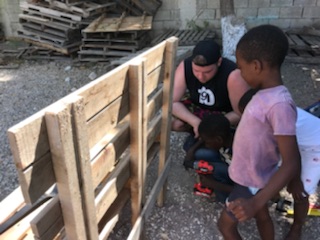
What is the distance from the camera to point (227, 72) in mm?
2492

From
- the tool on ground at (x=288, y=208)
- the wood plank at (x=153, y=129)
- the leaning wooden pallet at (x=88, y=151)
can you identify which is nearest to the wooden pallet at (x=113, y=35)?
the wood plank at (x=153, y=129)

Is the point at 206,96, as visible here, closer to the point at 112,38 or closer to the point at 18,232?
the point at 18,232

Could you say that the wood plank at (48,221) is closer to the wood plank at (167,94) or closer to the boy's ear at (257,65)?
the boy's ear at (257,65)

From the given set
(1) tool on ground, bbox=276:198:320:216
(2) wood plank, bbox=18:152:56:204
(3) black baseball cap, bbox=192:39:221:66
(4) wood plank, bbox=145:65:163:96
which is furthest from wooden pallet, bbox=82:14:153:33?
(2) wood plank, bbox=18:152:56:204

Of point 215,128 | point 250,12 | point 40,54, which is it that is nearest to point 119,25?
point 40,54

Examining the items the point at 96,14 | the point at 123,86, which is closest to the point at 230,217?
the point at 123,86

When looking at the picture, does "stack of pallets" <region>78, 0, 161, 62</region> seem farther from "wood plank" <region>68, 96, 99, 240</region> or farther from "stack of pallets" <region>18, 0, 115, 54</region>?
"wood plank" <region>68, 96, 99, 240</region>

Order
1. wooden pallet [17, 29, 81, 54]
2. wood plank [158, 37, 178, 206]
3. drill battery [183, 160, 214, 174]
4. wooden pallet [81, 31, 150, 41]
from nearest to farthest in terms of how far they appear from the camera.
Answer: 1. wood plank [158, 37, 178, 206]
2. drill battery [183, 160, 214, 174]
3. wooden pallet [81, 31, 150, 41]
4. wooden pallet [17, 29, 81, 54]

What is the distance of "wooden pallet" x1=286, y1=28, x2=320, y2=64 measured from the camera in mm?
5227

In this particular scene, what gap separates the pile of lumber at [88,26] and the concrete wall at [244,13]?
354 millimetres

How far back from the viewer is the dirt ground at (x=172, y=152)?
2213 millimetres

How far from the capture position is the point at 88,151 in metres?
1.03

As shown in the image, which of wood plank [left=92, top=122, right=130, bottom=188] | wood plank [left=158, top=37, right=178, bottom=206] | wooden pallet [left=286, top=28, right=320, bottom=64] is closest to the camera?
wood plank [left=92, top=122, right=130, bottom=188]

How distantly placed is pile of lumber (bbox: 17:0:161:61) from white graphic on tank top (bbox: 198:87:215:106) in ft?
11.7
